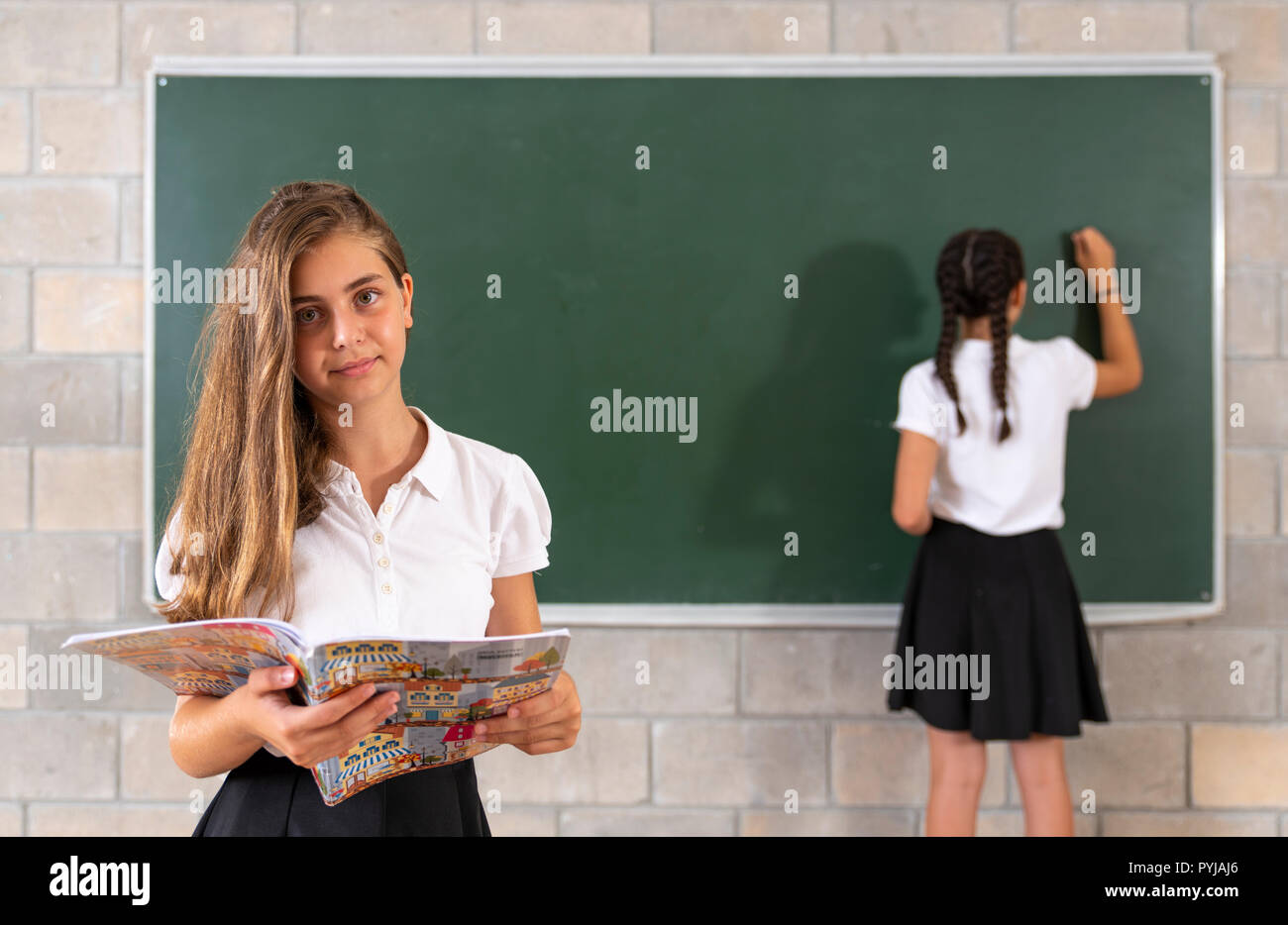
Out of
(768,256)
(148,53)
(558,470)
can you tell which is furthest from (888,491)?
(148,53)

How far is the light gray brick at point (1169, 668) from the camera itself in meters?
2.15

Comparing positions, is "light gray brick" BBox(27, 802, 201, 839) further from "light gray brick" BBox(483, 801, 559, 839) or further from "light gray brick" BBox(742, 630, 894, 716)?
"light gray brick" BBox(742, 630, 894, 716)

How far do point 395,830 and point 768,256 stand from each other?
155cm

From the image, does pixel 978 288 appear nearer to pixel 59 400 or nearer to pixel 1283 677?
pixel 1283 677

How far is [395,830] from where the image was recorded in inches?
42.4

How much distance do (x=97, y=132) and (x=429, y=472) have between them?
175 centimetres

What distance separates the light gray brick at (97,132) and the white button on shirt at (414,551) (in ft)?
5.13

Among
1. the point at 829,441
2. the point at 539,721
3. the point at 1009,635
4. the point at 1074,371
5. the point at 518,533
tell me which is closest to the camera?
the point at 539,721

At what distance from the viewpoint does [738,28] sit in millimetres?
2104

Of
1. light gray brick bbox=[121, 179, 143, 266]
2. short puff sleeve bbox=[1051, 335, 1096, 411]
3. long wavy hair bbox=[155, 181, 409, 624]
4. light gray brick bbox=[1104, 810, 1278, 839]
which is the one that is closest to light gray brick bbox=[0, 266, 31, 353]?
light gray brick bbox=[121, 179, 143, 266]

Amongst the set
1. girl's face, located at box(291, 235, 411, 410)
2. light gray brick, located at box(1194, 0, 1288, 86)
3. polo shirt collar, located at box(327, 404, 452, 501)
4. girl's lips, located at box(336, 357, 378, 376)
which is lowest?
polo shirt collar, located at box(327, 404, 452, 501)

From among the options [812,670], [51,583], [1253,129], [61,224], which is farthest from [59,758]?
[1253,129]

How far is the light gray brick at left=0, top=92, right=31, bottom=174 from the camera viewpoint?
2160 mm

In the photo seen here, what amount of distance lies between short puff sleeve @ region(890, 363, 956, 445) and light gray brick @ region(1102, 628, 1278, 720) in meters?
0.79
